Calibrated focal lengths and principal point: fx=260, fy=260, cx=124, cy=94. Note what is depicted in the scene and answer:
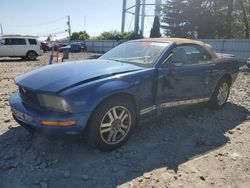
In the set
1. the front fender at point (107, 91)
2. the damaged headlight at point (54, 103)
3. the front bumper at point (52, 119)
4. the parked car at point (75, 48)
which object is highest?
the front fender at point (107, 91)

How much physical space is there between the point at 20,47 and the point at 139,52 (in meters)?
16.3

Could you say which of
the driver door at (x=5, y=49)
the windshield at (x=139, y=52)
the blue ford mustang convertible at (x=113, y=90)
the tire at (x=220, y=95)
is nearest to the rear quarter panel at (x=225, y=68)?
the tire at (x=220, y=95)

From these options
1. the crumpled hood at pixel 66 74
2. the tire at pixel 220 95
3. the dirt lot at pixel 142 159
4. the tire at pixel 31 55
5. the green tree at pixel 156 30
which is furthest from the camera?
the green tree at pixel 156 30

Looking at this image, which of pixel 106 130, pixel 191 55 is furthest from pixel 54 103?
pixel 191 55

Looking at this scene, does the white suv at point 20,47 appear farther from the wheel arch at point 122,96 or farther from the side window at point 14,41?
the wheel arch at point 122,96

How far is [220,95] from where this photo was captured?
5539 mm

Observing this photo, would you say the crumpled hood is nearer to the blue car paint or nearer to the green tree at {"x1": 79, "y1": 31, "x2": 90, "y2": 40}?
the blue car paint

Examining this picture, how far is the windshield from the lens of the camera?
4.16 metres

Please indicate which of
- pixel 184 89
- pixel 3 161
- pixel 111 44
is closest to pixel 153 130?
pixel 184 89

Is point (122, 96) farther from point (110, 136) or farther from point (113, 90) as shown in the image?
point (110, 136)

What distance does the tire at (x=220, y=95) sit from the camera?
5.40 metres

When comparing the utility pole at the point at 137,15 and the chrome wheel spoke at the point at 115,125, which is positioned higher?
the utility pole at the point at 137,15

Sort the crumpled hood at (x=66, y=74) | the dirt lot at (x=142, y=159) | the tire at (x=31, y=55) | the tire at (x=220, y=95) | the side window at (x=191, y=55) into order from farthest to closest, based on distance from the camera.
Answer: the tire at (x=31, y=55) → the tire at (x=220, y=95) → the side window at (x=191, y=55) → the crumpled hood at (x=66, y=74) → the dirt lot at (x=142, y=159)

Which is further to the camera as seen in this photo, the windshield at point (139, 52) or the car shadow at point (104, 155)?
the windshield at point (139, 52)
